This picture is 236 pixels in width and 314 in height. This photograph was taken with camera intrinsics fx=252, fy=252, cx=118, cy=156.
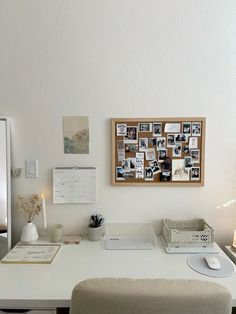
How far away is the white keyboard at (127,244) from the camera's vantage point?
4.80 ft

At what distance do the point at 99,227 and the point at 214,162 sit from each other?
841mm

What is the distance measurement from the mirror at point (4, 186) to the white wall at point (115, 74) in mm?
72

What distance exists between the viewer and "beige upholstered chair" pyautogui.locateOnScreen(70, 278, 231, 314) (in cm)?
76

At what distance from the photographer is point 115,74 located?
5.16 ft

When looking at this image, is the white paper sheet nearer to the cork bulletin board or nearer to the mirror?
the cork bulletin board

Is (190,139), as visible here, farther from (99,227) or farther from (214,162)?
(99,227)

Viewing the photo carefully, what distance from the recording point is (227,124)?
5.24 ft

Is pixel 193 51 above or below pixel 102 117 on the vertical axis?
above

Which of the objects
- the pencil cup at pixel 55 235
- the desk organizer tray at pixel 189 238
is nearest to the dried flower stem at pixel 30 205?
the pencil cup at pixel 55 235

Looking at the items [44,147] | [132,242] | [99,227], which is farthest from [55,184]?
[132,242]

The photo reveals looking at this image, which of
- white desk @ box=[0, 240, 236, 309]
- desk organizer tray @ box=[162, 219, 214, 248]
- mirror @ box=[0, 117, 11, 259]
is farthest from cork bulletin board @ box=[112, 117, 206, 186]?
mirror @ box=[0, 117, 11, 259]

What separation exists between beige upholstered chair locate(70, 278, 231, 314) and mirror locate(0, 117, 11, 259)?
3.07 feet

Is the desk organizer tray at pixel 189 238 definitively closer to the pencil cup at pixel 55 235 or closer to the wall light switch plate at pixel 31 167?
the pencil cup at pixel 55 235

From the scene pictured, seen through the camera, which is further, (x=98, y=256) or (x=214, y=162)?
(x=214, y=162)
